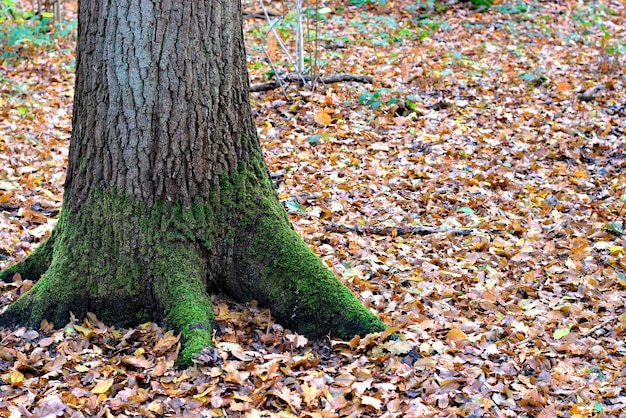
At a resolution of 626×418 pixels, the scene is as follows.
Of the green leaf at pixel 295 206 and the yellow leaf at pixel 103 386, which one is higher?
the green leaf at pixel 295 206

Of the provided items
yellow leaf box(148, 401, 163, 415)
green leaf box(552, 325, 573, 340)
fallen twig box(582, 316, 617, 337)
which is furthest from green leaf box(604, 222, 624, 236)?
yellow leaf box(148, 401, 163, 415)

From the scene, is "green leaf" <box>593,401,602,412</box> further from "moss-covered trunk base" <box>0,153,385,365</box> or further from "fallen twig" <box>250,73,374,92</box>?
"fallen twig" <box>250,73,374,92</box>

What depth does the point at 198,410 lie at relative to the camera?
294 cm

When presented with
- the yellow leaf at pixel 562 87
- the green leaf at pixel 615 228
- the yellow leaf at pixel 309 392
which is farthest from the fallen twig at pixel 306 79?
the yellow leaf at pixel 309 392

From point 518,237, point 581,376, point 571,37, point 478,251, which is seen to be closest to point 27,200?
point 478,251

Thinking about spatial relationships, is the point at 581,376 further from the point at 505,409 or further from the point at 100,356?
the point at 100,356

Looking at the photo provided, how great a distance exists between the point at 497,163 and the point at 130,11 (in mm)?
4184

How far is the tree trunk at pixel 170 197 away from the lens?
331 centimetres

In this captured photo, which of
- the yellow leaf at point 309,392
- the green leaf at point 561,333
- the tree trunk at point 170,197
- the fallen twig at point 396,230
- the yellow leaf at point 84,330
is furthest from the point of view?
the fallen twig at point 396,230

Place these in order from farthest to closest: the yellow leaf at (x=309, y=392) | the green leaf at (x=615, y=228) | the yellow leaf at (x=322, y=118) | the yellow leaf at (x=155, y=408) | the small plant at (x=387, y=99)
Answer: the small plant at (x=387, y=99), the yellow leaf at (x=322, y=118), the green leaf at (x=615, y=228), the yellow leaf at (x=309, y=392), the yellow leaf at (x=155, y=408)

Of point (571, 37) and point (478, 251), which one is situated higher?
point (571, 37)

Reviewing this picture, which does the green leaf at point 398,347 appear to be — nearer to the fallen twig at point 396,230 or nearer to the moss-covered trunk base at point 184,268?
the moss-covered trunk base at point 184,268

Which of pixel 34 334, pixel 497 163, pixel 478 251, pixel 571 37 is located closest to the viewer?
pixel 34 334

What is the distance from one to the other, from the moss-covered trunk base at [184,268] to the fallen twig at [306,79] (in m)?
4.63
